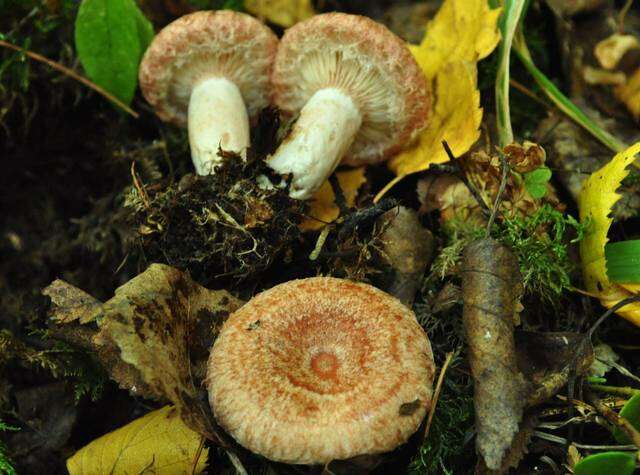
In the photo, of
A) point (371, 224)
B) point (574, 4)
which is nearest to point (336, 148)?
point (371, 224)

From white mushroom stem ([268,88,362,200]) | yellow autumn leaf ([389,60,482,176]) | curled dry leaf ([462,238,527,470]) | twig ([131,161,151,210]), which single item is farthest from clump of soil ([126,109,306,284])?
curled dry leaf ([462,238,527,470])

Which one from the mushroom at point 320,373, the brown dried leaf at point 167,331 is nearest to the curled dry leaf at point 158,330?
the brown dried leaf at point 167,331

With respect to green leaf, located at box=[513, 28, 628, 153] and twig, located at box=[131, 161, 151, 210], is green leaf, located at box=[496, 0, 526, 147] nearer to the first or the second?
green leaf, located at box=[513, 28, 628, 153]

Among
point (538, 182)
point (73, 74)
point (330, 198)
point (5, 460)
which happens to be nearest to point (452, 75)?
point (538, 182)

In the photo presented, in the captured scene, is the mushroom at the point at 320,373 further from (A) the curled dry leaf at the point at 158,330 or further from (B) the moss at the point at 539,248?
(B) the moss at the point at 539,248

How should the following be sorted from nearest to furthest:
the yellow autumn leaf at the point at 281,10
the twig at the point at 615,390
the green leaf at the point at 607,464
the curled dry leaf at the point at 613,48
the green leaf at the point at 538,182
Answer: the green leaf at the point at 607,464, the twig at the point at 615,390, the green leaf at the point at 538,182, the curled dry leaf at the point at 613,48, the yellow autumn leaf at the point at 281,10
